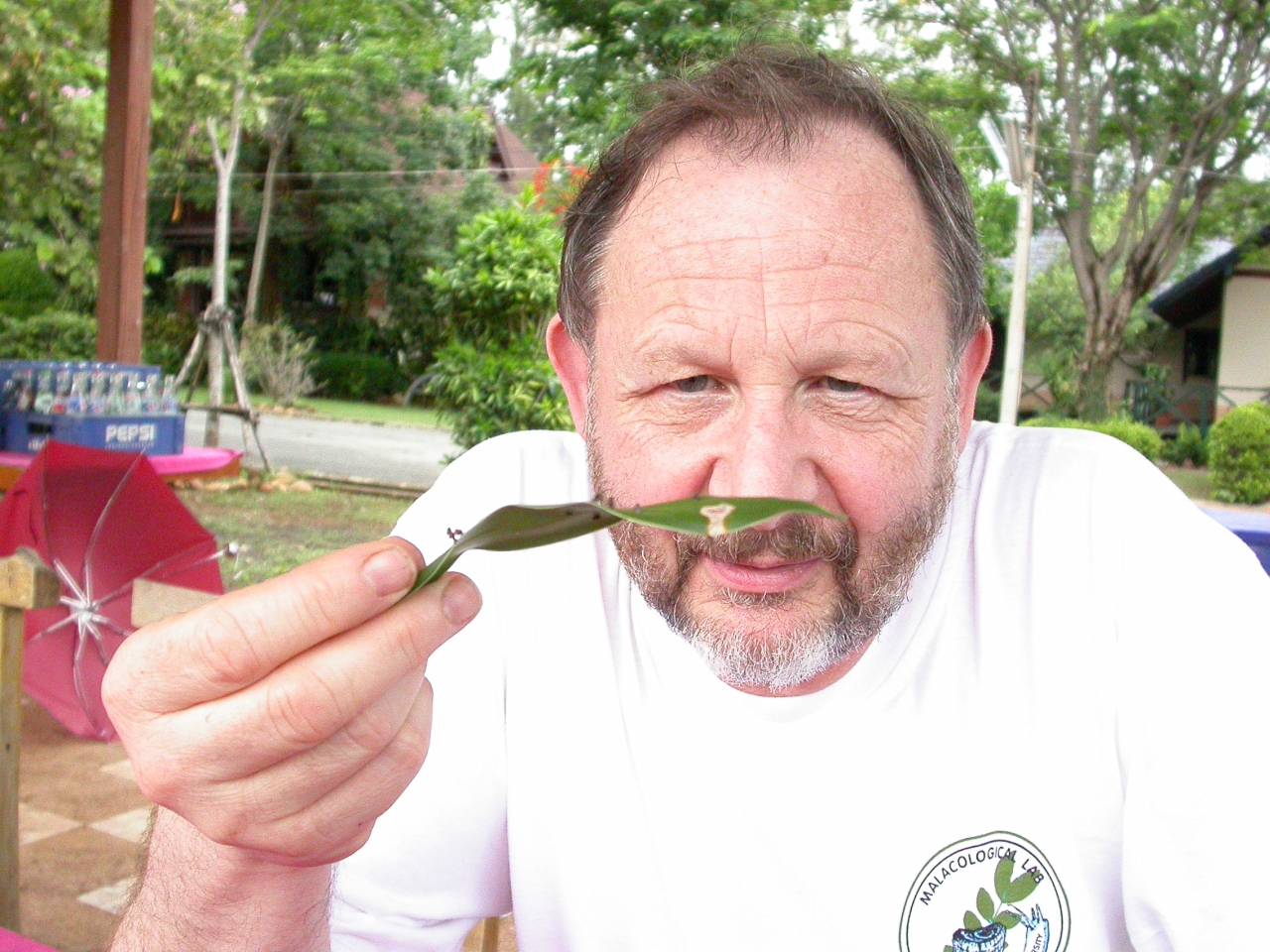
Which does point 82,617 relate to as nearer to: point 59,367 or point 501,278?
point 59,367

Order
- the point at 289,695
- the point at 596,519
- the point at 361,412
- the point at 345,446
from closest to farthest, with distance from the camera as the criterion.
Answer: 1. the point at 596,519
2. the point at 289,695
3. the point at 345,446
4. the point at 361,412

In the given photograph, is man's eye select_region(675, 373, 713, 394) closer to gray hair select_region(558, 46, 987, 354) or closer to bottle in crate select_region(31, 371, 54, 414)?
gray hair select_region(558, 46, 987, 354)

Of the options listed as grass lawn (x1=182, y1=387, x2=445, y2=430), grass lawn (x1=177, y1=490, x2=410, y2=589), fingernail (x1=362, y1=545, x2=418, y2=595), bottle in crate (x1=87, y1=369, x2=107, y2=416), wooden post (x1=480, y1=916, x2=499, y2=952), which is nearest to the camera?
fingernail (x1=362, y1=545, x2=418, y2=595)

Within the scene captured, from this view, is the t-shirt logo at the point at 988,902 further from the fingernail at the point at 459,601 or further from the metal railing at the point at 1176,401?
the metal railing at the point at 1176,401

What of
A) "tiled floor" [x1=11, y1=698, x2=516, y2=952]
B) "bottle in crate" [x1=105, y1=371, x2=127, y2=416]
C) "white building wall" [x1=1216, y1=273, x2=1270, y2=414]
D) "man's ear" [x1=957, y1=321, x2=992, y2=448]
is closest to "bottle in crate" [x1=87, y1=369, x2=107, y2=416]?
"bottle in crate" [x1=105, y1=371, x2=127, y2=416]

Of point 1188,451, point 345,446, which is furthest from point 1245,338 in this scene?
point 345,446
